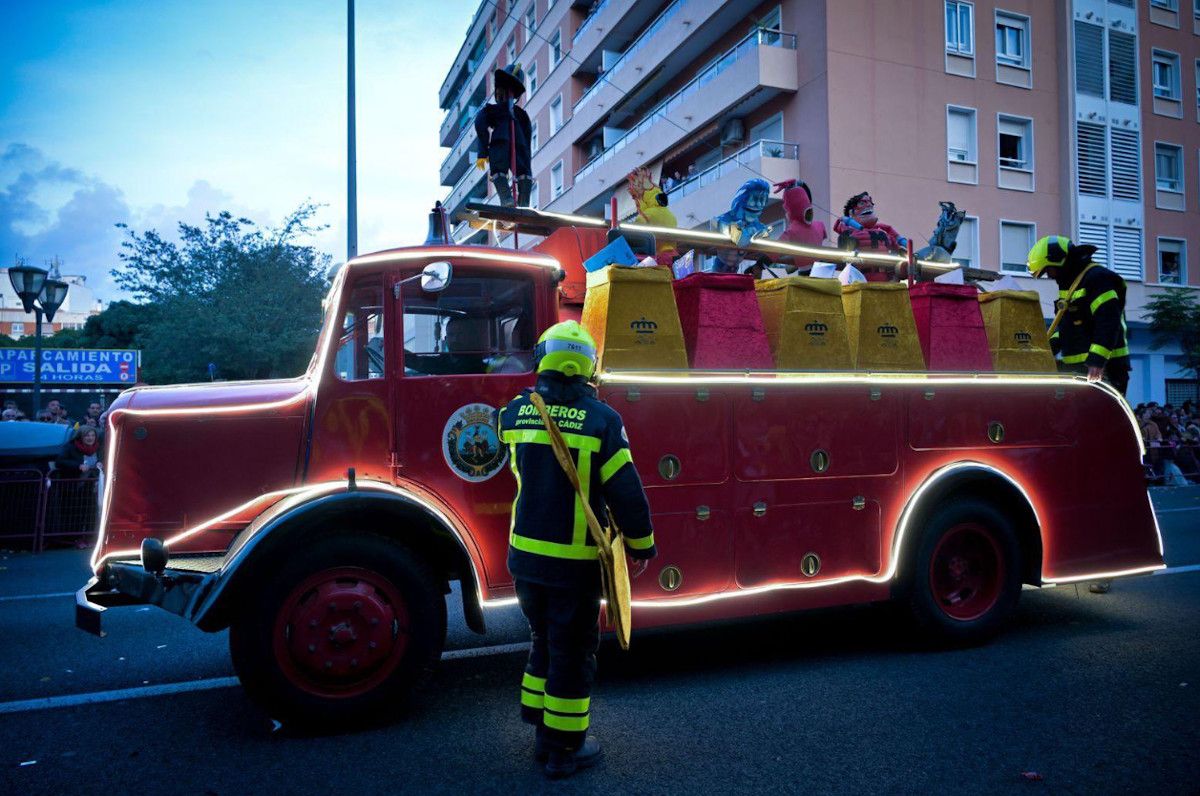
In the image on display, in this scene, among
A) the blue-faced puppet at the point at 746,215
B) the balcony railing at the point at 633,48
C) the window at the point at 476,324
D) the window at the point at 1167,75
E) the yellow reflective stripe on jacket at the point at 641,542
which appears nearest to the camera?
the yellow reflective stripe on jacket at the point at 641,542

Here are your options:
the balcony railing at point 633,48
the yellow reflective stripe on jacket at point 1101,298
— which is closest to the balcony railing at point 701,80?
the balcony railing at point 633,48

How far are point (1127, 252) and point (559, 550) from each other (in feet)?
95.9

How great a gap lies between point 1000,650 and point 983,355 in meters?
2.04

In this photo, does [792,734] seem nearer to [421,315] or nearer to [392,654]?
[392,654]

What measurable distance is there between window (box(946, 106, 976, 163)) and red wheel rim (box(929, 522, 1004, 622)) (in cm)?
2053

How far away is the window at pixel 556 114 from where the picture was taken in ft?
119

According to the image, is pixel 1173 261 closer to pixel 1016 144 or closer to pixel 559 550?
pixel 1016 144

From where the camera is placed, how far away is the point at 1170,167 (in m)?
28.8

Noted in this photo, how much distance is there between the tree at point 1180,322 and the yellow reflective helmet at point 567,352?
2738cm

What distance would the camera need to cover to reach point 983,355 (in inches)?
240

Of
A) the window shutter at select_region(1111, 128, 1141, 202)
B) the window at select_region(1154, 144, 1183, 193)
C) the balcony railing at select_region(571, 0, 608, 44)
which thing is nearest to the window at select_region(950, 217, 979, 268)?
the window shutter at select_region(1111, 128, 1141, 202)

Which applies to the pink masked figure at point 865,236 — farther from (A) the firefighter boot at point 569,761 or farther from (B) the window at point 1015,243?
(B) the window at point 1015,243

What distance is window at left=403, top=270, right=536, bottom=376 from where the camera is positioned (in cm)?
493

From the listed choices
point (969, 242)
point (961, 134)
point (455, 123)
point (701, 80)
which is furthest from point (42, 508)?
point (455, 123)
